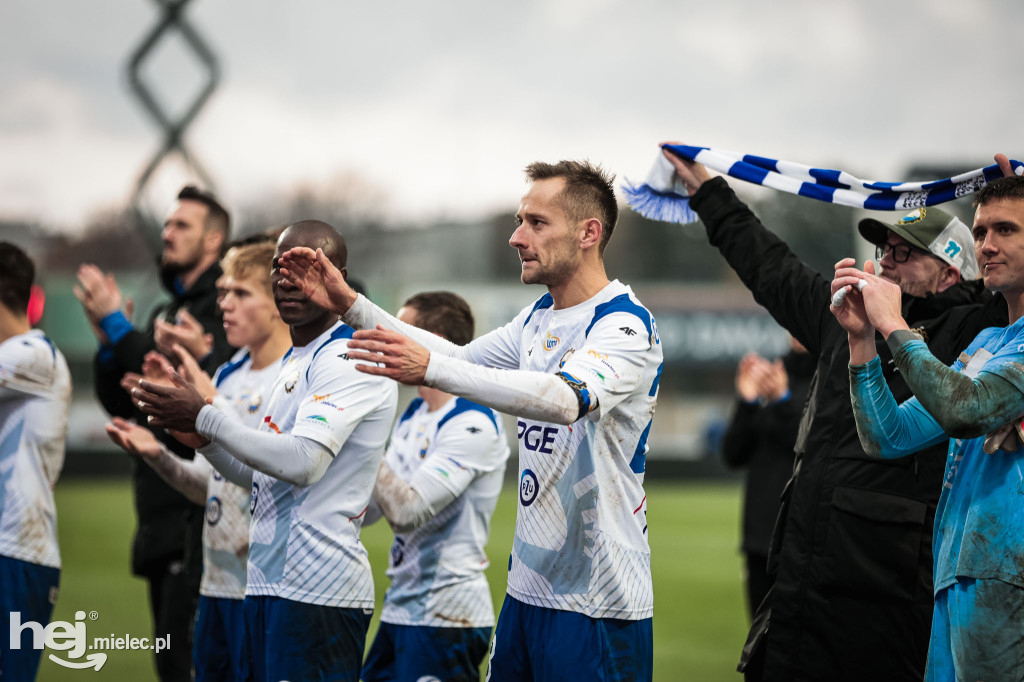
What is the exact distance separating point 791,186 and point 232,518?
112 inches

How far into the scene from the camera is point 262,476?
12.4 feet

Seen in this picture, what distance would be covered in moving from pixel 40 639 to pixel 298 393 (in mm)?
1965

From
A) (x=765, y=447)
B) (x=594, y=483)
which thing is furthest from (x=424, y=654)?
(x=765, y=447)

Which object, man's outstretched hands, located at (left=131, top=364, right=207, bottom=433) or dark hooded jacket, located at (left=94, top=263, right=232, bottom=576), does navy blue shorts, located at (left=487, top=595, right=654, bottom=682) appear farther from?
dark hooded jacket, located at (left=94, top=263, right=232, bottom=576)

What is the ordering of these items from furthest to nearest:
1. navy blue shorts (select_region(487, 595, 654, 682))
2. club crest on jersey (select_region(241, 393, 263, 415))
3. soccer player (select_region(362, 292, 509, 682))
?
soccer player (select_region(362, 292, 509, 682))
club crest on jersey (select_region(241, 393, 263, 415))
navy blue shorts (select_region(487, 595, 654, 682))

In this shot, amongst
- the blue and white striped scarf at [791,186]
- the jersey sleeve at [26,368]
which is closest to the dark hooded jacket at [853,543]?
the blue and white striped scarf at [791,186]

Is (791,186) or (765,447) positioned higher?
(791,186)

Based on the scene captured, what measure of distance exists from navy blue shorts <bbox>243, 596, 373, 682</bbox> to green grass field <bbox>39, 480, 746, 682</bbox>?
3.95 meters

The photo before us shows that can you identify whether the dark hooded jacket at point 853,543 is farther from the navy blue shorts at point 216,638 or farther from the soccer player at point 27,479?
the soccer player at point 27,479

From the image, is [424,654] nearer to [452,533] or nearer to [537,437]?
[452,533]

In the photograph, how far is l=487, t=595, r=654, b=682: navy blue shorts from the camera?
3279mm

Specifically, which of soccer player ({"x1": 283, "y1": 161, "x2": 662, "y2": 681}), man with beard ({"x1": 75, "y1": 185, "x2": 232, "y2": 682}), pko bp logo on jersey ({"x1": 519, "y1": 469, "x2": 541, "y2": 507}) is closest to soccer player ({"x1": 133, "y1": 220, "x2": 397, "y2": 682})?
soccer player ({"x1": 283, "y1": 161, "x2": 662, "y2": 681})

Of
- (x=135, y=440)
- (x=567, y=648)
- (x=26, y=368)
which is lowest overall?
(x=567, y=648)

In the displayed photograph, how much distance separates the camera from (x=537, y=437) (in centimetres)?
349
